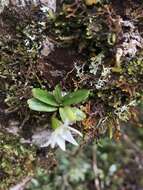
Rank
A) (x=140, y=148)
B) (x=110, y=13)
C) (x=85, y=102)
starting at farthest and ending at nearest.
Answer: (x=140, y=148) → (x=85, y=102) → (x=110, y=13)

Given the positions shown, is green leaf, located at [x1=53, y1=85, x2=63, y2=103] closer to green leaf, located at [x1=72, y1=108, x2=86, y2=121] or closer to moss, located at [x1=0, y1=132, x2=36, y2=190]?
green leaf, located at [x1=72, y1=108, x2=86, y2=121]

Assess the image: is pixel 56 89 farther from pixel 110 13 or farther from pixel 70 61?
pixel 110 13

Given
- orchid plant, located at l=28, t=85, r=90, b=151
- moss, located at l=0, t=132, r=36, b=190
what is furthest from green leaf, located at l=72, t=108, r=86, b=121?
moss, located at l=0, t=132, r=36, b=190

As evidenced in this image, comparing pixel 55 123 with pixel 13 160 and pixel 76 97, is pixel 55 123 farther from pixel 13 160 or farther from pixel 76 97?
pixel 13 160

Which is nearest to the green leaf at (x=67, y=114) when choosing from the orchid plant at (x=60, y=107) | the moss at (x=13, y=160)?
the orchid plant at (x=60, y=107)

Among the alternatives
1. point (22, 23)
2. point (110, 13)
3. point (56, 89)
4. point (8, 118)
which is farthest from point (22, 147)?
point (110, 13)

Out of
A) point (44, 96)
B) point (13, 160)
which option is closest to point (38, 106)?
point (44, 96)

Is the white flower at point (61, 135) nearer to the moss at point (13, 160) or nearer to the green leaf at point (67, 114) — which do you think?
the green leaf at point (67, 114)
